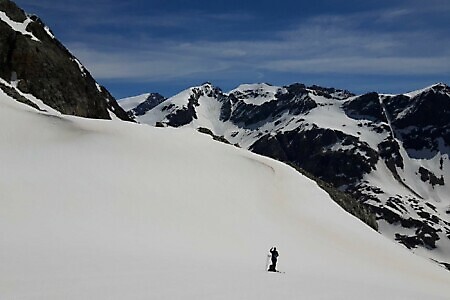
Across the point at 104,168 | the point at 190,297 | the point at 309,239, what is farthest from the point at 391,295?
the point at 104,168

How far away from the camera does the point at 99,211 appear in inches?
888

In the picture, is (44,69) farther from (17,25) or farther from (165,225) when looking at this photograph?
(165,225)

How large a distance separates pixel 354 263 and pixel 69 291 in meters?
17.7

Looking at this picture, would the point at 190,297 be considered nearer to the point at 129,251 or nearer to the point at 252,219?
the point at 129,251

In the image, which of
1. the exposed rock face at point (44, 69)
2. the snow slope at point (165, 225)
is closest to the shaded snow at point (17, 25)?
the exposed rock face at point (44, 69)

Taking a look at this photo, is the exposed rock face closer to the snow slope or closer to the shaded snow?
the shaded snow

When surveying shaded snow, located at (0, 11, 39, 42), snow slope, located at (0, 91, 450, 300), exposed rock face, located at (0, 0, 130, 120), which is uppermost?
shaded snow, located at (0, 11, 39, 42)

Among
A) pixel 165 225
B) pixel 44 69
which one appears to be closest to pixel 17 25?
pixel 44 69

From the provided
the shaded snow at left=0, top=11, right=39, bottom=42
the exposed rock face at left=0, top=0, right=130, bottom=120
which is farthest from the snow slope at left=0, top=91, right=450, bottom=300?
the shaded snow at left=0, top=11, right=39, bottom=42

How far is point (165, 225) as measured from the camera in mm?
23453

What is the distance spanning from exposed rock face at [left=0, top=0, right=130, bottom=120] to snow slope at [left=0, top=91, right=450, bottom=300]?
1256 inches

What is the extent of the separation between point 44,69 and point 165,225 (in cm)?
5749

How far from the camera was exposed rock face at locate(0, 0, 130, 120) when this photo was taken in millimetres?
70312

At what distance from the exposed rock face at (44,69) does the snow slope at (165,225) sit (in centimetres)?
3190
